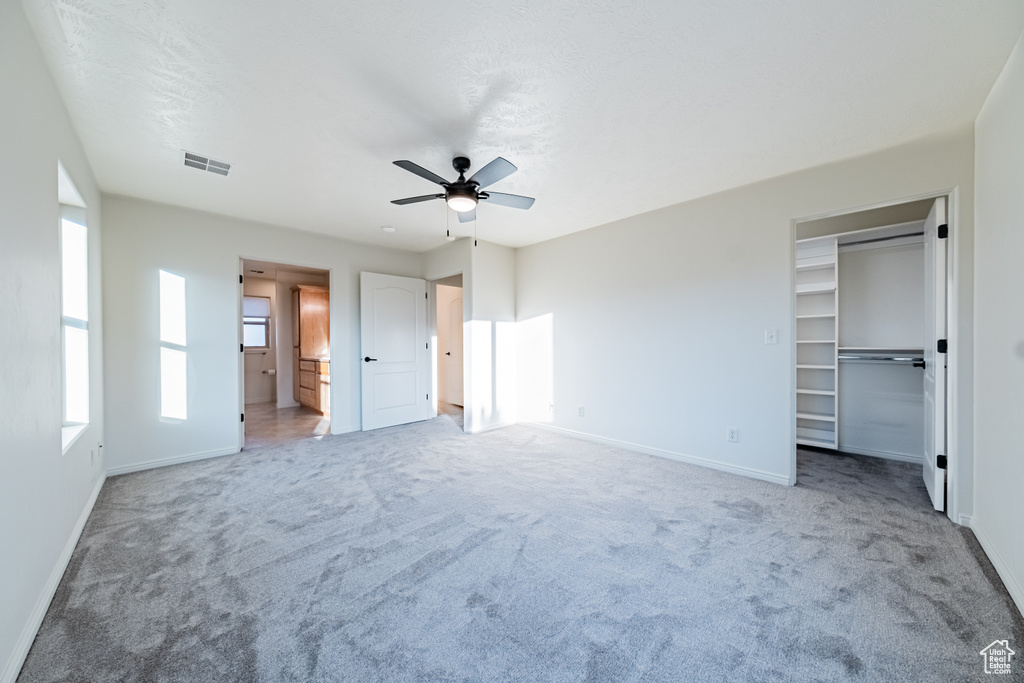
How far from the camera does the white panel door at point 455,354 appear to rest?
6.81 metres

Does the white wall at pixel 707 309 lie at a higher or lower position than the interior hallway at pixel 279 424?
higher

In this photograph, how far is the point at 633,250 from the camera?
3938mm

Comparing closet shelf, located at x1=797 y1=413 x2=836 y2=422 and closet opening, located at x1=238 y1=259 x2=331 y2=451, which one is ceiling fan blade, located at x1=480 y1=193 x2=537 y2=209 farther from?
closet opening, located at x1=238 y1=259 x2=331 y2=451

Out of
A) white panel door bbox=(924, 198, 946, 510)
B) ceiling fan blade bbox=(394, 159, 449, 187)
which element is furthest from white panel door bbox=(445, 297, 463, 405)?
white panel door bbox=(924, 198, 946, 510)

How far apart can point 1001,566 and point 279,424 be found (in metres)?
6.66

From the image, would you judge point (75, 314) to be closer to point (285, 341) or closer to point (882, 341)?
point (285, 341)

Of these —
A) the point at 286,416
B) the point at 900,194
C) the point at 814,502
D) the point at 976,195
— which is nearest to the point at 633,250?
the point at 900,194

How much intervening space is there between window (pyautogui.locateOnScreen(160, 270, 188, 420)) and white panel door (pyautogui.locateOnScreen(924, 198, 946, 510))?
612 cm

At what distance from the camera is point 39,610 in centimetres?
156

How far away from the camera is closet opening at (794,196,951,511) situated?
11.4 ft

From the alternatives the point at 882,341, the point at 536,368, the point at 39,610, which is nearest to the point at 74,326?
the point at 39,610

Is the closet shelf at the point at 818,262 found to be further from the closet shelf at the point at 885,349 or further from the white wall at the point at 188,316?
the white wall at the point at 188,316

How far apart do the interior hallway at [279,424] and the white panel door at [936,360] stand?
5.60 m

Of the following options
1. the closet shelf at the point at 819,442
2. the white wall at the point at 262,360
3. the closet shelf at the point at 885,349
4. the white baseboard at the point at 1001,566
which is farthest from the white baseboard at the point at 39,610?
the closet shelf at the point at 885,349
